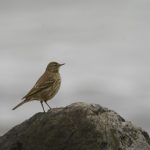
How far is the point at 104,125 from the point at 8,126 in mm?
13751

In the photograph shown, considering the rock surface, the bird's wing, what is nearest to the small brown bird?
the bird's wing

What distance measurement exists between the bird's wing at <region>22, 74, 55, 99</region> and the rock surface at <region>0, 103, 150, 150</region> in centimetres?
228

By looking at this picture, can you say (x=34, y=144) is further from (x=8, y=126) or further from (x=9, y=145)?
(x=8, y=126)

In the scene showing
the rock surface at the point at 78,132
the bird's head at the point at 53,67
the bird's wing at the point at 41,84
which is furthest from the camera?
the bird's head at the point at 53,67

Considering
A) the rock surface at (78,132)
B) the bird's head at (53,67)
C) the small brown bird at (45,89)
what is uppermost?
the bird's head at (53,67)

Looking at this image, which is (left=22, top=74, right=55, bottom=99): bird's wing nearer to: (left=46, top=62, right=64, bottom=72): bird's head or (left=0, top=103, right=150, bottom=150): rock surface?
(left=46, top=62, right=64, bottom=72): bird's head

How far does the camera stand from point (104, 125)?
15.3 m

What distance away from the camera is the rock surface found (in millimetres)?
15133

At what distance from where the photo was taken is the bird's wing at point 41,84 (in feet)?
59.5

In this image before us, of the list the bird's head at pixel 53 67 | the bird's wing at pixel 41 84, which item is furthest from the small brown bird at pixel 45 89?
the bird's head at pixel 53 67

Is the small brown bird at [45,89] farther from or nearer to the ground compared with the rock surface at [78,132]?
farther from the ground

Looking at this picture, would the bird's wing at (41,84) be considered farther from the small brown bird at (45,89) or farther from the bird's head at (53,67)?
the bird's head at (53,67)

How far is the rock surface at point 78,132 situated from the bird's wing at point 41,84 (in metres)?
2.28

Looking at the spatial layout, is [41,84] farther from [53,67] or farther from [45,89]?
[53,67]
